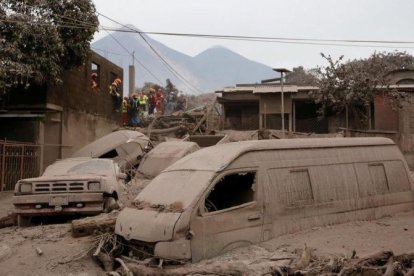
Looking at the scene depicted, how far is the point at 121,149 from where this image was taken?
687 inches

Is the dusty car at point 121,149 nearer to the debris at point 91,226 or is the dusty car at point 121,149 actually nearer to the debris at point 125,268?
the debris at point 91,226

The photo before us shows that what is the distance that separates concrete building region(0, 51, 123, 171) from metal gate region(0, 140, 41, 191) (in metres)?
0.26

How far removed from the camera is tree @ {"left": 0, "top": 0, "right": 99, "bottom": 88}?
15469 mm

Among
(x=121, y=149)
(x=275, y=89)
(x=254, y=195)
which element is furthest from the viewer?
(x=275, y=89)

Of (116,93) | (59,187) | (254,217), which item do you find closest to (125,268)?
(254,217)

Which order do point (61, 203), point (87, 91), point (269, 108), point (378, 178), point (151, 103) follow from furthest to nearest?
point (151, 103) < point (269, 108) < point (87, 91) < point (61, 203) < point (378, 178)

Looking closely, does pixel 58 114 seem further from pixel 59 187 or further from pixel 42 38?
pixel 59 187

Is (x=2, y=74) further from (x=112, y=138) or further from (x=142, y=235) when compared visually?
(x=142, y=235)

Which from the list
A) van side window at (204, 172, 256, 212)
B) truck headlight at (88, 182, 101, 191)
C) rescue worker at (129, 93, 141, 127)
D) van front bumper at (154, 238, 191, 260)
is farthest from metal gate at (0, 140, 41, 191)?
van front bumper at (154, 238, 191, 260)

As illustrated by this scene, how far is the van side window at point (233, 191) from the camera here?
7.32 m

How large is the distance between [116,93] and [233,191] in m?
18.8

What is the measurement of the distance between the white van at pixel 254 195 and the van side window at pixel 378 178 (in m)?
0.02

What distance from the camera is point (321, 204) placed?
7.74m

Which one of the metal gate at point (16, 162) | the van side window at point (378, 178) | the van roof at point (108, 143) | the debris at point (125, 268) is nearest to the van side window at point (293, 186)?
the van side window at point (378, 178)
